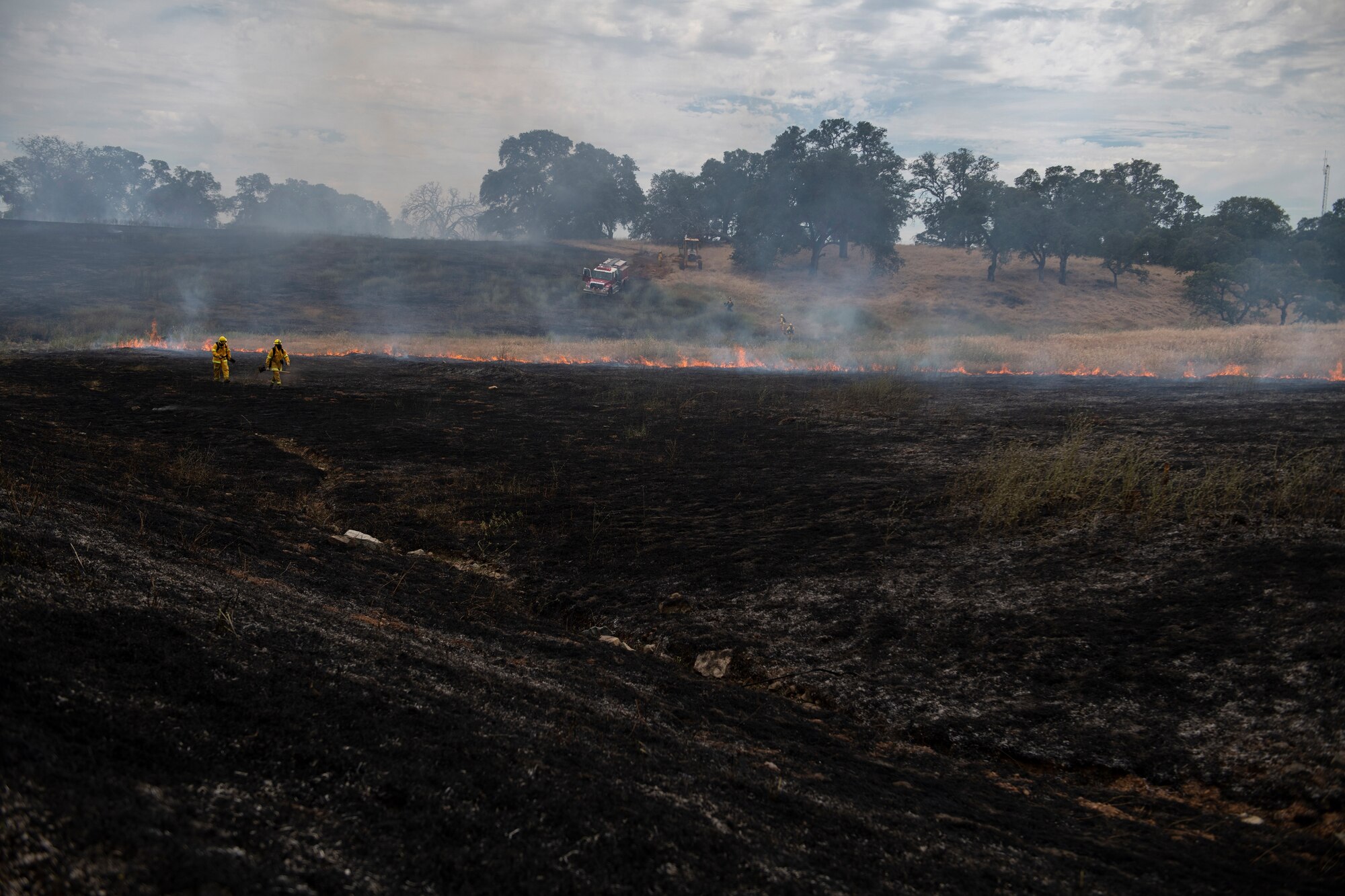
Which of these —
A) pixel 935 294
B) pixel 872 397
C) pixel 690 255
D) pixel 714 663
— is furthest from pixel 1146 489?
pixel 690 255

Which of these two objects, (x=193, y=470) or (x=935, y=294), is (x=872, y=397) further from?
(x=935, y=294)

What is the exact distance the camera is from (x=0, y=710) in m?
3.47

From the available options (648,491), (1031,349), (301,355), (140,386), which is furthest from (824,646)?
(1031,349)

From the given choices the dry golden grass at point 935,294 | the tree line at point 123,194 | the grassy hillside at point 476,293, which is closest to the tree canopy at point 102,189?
the tree line at point 123,194

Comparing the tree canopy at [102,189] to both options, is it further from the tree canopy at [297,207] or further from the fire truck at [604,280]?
the fire truck at [604,280]

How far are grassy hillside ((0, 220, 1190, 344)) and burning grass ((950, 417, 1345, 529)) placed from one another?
3862cm

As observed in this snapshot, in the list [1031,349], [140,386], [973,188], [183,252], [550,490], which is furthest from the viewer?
[973,188]

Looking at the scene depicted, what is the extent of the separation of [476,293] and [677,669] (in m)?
55.7

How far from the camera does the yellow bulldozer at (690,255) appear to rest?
7206 cm

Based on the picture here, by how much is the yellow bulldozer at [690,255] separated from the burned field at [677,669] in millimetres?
59513

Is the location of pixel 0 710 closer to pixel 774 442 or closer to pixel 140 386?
pixel 774 442

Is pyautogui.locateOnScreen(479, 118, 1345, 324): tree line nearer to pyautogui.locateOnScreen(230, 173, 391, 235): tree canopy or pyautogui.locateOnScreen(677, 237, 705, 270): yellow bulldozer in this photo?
pyautogui.locateOnScreen(677, 237, 705, 270): yellow bulldozer

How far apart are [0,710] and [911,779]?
4.62m

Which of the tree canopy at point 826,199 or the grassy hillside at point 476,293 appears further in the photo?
the tree canopy at point 826,199
